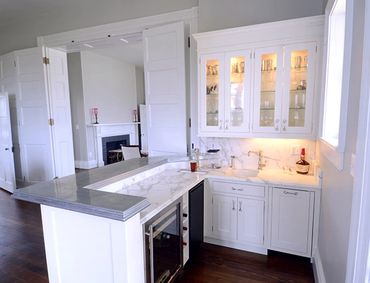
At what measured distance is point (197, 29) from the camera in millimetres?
2941

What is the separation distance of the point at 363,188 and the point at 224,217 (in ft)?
5.54

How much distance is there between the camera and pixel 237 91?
260 centimetres

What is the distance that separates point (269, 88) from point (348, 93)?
4.06 ft

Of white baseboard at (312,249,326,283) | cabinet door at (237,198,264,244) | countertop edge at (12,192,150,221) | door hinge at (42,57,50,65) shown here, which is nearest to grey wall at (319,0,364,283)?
white baseboard at (312,249,326,283)

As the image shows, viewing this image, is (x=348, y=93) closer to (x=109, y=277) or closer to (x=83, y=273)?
(x=109, y=277)

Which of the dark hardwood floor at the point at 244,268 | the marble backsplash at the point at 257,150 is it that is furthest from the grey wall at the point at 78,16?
the dark hardwood floor at the point at 244,268

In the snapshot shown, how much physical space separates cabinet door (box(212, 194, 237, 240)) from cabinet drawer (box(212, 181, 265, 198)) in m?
0.07

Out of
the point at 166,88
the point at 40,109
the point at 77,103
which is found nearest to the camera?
the point at 166,88

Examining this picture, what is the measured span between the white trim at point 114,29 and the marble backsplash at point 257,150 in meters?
1.65

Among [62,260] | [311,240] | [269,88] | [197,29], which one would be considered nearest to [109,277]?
[62,260]

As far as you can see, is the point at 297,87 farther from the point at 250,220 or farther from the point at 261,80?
the point at 250,220

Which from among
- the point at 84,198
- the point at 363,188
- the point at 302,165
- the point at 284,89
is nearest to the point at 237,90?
the point at 284,89

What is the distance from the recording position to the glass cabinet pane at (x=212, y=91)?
2684 mm

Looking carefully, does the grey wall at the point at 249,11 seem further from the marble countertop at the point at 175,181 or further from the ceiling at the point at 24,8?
the ceiling at the point at 24,8
